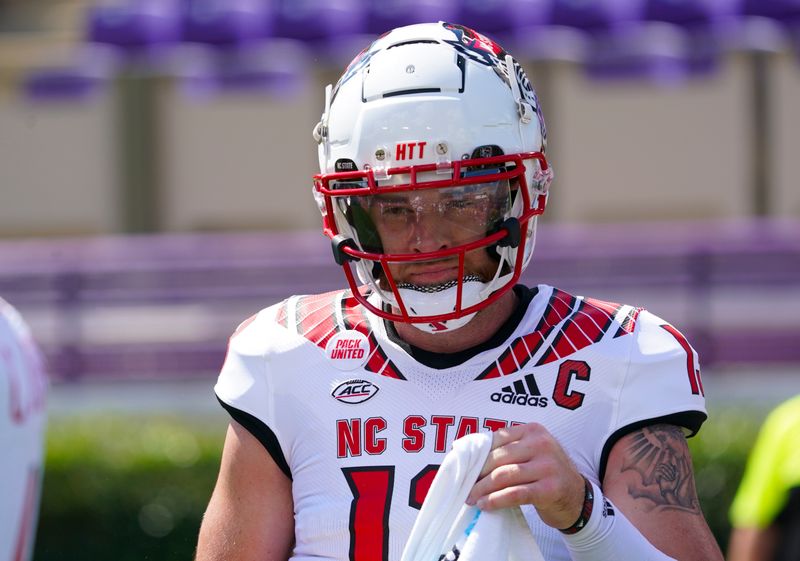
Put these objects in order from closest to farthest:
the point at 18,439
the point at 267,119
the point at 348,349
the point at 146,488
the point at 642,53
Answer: the point at 348,349 → the point at 18,439 → the point at 146,488 → the point at 642,53 → the point at 267,119

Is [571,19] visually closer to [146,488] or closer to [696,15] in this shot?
[696,15]

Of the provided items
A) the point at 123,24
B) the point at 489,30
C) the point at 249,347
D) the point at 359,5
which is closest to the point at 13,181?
the point at 123,24

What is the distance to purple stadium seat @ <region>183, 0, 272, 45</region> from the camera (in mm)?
11148

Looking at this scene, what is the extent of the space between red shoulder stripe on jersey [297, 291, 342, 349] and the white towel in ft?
1.44

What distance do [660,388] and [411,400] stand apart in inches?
16.1

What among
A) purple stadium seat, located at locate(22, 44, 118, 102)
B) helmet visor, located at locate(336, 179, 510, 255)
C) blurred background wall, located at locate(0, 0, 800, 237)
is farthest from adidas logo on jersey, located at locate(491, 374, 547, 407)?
purple stadium seat, located at locate(22, 44, 118, 102)

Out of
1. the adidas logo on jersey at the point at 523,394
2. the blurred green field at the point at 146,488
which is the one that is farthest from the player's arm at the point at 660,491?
the blurred green field at the point at 146,488

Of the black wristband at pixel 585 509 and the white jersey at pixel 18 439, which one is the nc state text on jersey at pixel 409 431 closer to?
the black wristband at pixel 585 509

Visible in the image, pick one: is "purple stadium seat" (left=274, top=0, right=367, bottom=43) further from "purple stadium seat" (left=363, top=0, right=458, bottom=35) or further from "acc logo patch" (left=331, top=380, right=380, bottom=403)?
"acc logo patch" (left=331, top=380, right=380, bottom=403)

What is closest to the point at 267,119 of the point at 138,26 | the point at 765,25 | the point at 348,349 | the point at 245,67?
the point at 245,67

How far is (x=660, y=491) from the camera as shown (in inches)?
89.2

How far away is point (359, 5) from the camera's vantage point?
11008mm

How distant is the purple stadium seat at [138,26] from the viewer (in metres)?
11.2

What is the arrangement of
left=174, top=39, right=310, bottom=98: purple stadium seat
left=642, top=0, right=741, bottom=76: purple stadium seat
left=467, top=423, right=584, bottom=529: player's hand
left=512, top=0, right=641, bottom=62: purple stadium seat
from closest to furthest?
left=467, top=423, right=584, bottom=529: player's hand → left=642, top=0, right=741, bottom=76: purple stadium seat → left=512, top=0, right=641, bottom=62: purple stadium seat → left=174, top=39, right=310, bottom=98: purple stadium seat
